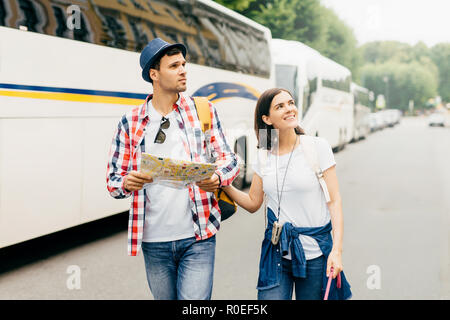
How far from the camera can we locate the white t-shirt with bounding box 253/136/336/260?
2760mm

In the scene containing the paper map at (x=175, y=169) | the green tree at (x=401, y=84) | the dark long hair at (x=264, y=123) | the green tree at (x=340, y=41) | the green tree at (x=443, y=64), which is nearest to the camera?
the paper map at (x=175, y=169)

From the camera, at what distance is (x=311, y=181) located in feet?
9.06

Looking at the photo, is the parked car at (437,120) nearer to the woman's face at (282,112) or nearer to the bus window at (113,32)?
the bus window at (113,32)

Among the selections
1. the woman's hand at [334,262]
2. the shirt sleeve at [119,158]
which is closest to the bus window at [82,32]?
the shirt sleeve at [119,158]

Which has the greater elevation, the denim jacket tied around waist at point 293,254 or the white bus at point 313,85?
the white bus at point 313,85

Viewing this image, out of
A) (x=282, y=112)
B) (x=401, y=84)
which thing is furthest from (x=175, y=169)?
(x=401, y=84)

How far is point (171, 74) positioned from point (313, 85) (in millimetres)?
15445

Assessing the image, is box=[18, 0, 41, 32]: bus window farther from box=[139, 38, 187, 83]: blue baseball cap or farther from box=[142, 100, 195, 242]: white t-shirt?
box=[142, 100, 195, 242]: white t-shirt

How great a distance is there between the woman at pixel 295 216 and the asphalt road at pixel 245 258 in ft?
6.59

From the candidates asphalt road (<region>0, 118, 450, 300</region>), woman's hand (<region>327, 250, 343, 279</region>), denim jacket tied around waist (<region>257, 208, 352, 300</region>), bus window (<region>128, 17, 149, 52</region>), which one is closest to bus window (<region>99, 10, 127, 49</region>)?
bus window (<region>128, 17, 149, 52</region>)

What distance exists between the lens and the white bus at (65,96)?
520 centimetres

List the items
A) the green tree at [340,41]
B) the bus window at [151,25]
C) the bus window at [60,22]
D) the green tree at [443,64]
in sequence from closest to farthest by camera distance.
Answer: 1. the bus window at [151,25]
2. the bus window at [60,22]
3. the green tree at [340,41]
4. the green tree at [443,64]

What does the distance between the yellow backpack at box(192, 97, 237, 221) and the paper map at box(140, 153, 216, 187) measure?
0.38m

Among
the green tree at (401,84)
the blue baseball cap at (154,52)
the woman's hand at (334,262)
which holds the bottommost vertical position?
the woman's hand at (334,262)
